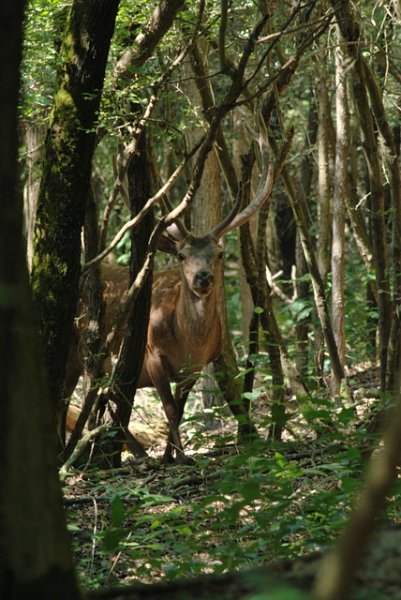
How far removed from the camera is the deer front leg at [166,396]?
8.86m

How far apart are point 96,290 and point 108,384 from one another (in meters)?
1.11

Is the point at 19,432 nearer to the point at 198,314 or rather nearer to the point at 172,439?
the point at 172,439

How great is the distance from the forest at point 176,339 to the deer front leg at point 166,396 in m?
0.03

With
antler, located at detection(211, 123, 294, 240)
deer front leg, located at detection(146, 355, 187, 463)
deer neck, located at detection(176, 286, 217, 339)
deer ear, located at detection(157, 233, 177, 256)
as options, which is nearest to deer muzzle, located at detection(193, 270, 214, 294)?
deer neck, located at detection(176, 286, 217, 339)

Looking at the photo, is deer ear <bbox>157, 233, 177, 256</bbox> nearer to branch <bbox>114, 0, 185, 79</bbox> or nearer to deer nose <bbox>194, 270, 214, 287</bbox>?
deer nose <bbox>194, 270, 214, 287</bbox>

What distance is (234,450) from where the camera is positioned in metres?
7.59

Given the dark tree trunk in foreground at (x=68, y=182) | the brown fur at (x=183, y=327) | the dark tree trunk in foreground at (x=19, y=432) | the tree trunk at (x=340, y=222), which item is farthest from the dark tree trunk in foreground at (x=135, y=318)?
the dark tree trunk in foreground at (x=19, y=432)

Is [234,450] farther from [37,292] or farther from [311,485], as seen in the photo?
[37,292]

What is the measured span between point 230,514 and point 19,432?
1.96 meters

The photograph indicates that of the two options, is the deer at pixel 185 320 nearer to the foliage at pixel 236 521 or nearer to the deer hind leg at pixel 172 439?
the deer hind leg at pixel 172 439

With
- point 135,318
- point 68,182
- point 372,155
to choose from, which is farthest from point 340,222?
point 68,182

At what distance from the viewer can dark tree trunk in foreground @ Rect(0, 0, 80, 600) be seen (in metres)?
2.71

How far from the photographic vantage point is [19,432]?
2.75 m

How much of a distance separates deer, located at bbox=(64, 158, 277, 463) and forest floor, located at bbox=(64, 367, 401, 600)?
170 centimetres
